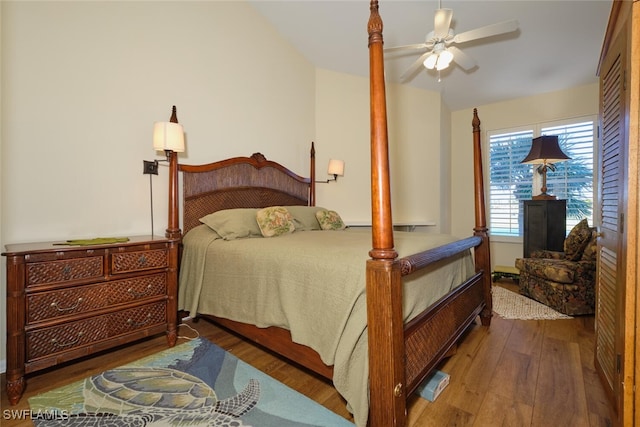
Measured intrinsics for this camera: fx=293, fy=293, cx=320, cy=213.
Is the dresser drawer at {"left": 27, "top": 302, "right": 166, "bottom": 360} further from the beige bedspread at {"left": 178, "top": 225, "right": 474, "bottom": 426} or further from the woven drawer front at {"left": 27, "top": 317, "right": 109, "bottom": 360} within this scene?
the beige bedspread at {"left": 178, "top": 225, "right": 474, "bottom": 426}

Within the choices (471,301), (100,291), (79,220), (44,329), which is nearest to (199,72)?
(79,220)

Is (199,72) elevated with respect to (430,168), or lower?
elevated

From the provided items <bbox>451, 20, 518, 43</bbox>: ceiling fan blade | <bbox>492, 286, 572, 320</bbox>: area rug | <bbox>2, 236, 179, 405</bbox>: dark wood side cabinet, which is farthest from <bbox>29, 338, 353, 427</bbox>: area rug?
<bbox>451, 20, 518, 43</bbox>: ceiling fan blade

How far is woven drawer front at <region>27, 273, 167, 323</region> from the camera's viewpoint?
5.36 ft

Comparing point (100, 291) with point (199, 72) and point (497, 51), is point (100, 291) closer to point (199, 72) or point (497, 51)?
point (199, 72)

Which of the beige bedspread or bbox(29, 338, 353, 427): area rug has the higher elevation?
the beige bedspread

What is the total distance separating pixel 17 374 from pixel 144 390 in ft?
2.09

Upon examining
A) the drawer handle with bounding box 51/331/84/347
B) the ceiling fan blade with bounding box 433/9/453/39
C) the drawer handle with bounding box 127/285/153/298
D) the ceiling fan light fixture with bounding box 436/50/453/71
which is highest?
the ceiling fan blade with bounding box 433/9/453/39

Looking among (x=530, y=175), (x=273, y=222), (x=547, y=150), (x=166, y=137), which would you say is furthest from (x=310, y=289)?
(x=530, y=175)

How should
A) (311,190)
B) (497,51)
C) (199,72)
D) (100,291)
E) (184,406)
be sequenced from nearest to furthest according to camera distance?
(184,406) → (100,291) → (199,72) → (497,51) → (311,190)

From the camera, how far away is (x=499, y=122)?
4.66 metres

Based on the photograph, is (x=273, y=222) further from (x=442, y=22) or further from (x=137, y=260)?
(x=442, y=22)

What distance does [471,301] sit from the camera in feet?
7.29

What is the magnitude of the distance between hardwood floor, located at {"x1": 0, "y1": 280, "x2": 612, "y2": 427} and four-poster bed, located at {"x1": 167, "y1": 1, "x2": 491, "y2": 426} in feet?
0.56
